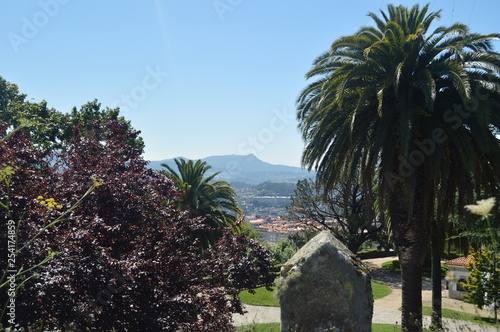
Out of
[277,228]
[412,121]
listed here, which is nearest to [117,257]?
[412,121]

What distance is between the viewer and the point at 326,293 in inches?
253

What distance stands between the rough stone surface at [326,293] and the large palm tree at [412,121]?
382 cm

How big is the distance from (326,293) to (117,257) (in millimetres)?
Answer: 4392

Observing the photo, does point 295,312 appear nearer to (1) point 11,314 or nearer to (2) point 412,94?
(1) point 11,314

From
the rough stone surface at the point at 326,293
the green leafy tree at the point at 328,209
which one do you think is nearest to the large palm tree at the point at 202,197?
the green leafy tree at the point at 328,209

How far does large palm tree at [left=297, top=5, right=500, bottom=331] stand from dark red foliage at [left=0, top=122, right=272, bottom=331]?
4.23 metres

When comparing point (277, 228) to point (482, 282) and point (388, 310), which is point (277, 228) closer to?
point (388, 310)

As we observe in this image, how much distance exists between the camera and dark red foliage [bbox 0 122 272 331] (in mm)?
5801

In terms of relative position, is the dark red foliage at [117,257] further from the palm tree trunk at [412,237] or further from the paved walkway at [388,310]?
the paved walkway at [388,310]

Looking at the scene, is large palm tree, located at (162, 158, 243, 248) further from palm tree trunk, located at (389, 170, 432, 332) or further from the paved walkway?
palm tree trunk, located at (389, 170, 432, 332)

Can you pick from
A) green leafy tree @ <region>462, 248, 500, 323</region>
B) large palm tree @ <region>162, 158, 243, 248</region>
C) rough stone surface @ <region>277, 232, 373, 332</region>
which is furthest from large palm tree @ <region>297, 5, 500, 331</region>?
large palm tree @ <region>162, 158, 243, 248</region>

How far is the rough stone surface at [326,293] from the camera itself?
20.7 feet

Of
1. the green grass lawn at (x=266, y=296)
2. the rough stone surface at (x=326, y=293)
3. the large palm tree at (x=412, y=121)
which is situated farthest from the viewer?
the green grass lawn at (x=266, y=296)

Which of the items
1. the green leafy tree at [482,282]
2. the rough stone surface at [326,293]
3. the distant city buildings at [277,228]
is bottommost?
the distant city buildings at [277,228]
